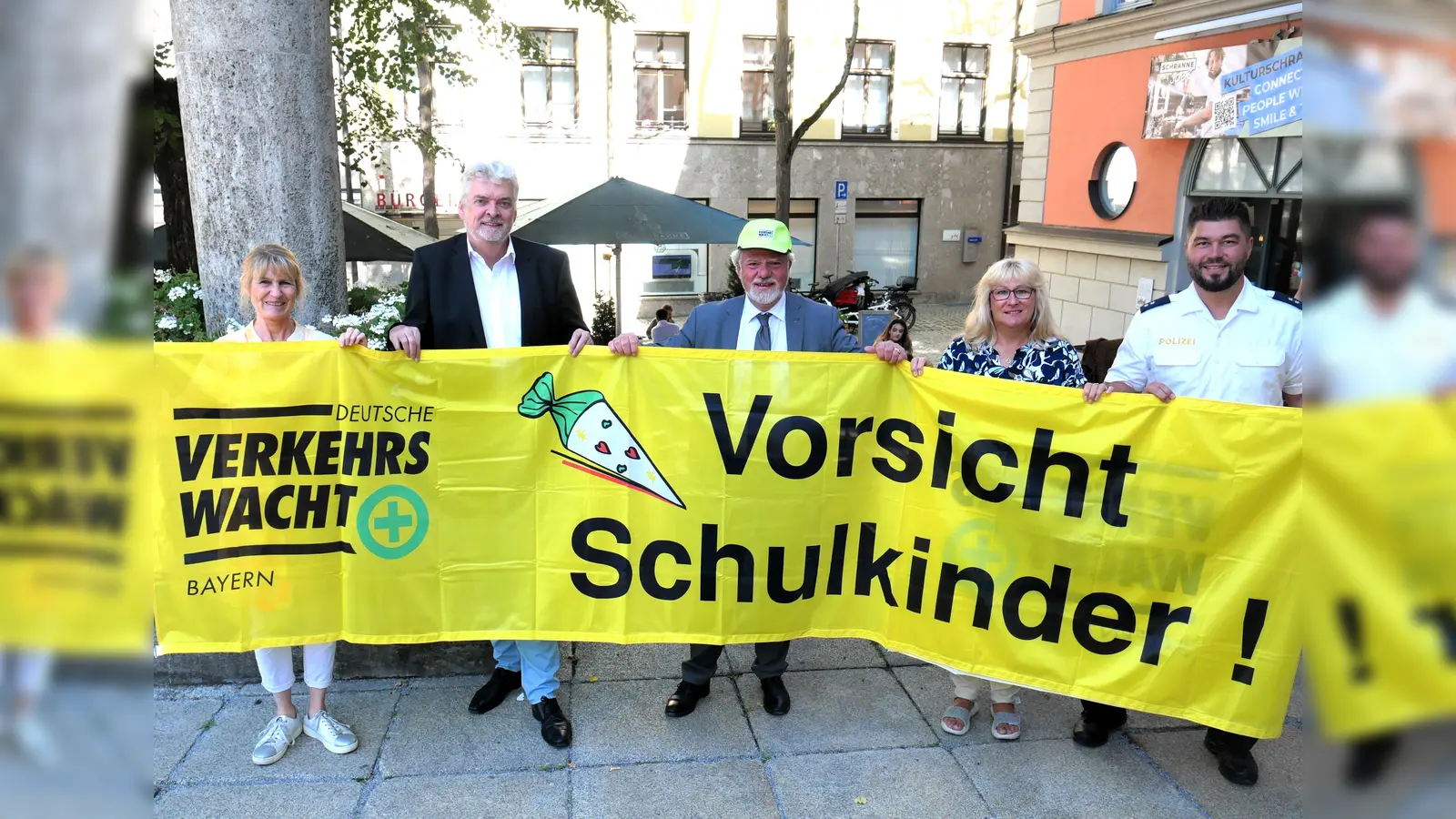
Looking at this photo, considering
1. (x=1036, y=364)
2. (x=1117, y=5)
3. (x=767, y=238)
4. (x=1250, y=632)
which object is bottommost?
(x=1250, y=632)

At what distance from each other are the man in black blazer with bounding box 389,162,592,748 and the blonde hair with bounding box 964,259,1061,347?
154 cm

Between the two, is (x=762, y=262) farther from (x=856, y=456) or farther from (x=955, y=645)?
(x=955, y=645)

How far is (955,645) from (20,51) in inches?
137

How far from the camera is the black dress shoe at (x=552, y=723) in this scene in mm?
3611

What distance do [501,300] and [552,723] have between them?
170 centimetres

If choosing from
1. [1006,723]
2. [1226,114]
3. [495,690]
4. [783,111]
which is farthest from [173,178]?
[1226,114]

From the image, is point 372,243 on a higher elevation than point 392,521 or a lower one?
higher

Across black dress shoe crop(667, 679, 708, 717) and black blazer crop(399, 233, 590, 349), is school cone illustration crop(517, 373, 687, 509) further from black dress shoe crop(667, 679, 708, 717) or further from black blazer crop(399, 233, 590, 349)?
black dress shoe crop(667, 679, 708, 717)

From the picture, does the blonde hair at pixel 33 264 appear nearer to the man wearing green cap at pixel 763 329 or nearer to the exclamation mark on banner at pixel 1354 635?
the exclamation mark on banner at pixel 1354 635

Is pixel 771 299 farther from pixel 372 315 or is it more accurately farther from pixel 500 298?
pixel 372 315

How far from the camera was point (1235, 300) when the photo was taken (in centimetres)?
338

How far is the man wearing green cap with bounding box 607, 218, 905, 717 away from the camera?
12.0 ft

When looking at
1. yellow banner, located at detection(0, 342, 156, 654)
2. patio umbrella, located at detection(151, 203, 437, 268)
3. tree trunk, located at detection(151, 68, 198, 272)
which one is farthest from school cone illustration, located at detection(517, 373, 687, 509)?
patio umbrella, located at detection(151, 203, 437, 268)

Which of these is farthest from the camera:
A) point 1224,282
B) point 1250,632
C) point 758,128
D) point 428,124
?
point 758,128
